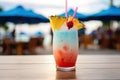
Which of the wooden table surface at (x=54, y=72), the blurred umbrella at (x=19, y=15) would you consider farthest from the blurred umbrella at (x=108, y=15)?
the wooden table surface at (x=54, y=72)

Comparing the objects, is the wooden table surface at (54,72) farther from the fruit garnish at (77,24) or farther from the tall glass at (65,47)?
the fruit garnish at (77,24)

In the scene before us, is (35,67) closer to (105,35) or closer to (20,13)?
(20,13)

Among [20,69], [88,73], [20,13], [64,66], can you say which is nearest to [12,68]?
[20,69]

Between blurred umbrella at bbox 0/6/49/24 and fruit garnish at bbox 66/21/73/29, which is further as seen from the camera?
blurred umbrella at bbox 0/6/49/24

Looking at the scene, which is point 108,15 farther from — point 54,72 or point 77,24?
point 54,72

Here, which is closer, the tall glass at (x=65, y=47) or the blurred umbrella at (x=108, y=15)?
the tall glass at (x=65, y=47)

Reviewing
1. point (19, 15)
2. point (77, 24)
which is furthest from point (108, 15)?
point (77, 24)

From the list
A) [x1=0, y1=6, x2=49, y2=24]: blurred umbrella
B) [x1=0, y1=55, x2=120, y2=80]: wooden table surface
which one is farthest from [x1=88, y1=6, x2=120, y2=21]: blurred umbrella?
[x1=0, y1=55, x2=120, y2=80]: wooden table surface

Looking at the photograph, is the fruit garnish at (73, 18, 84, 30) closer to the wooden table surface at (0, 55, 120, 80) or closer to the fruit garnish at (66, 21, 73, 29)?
the fruit garnish at (66, 21, 73, 29)

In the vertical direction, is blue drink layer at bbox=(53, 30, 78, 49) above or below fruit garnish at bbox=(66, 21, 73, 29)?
below

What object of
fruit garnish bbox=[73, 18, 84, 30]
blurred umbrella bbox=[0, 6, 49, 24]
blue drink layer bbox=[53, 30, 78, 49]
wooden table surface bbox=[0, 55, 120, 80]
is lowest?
blurred umbrella bbox=[0, 6, 49, 24]
